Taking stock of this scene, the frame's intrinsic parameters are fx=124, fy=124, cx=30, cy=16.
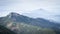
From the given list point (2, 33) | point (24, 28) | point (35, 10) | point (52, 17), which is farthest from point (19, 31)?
point (52, 17)

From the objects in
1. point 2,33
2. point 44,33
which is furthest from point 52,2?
point 2,33

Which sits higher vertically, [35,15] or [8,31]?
[35,15]

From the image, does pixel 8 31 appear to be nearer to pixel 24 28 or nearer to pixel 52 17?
pixel 24 28

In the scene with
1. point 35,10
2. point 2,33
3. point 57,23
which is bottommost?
point 2,33

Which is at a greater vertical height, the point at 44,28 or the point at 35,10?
the point at 35,10

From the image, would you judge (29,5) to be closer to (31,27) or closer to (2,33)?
(31,27)
